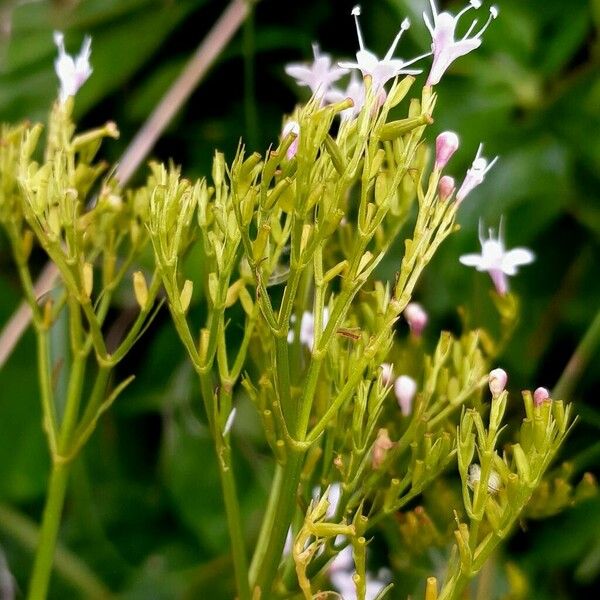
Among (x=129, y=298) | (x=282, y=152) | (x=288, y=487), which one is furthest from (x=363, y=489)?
(x=129, y=298)

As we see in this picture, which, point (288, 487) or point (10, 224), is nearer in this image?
point (288, 487)

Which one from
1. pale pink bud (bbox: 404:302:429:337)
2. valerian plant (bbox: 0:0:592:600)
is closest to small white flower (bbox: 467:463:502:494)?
valerian plant (bbox: 0:0:592:600)

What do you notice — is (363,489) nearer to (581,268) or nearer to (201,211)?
(201,211)

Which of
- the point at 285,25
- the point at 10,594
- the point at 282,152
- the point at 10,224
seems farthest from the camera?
the point at 285,25

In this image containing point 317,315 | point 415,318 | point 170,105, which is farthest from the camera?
point 170,105

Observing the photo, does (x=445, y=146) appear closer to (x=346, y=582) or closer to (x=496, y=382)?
(x=496, y=382)

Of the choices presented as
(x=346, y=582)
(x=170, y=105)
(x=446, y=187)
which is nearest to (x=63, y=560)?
(x=346, y=582)

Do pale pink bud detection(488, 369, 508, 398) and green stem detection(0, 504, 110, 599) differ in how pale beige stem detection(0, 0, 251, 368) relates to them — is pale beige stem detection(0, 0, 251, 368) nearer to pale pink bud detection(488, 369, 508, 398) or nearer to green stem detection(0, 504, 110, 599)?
green stem detection(0, 504, 110, 599)

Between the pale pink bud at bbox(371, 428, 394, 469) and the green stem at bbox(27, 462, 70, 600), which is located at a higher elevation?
the green stem at bbox(27, 462, 70, 600)
